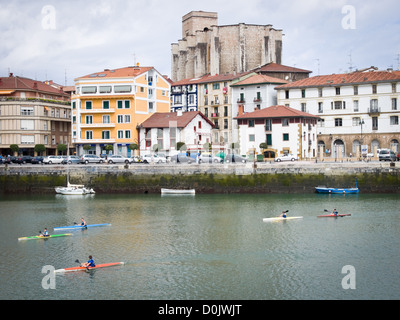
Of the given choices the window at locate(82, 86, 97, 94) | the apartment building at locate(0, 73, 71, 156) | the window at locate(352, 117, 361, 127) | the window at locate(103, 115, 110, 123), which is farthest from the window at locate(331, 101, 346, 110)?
the apartment building at locate(0, 73, 71, 156)

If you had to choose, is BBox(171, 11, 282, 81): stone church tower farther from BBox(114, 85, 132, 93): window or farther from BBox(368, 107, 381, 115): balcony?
BBox(368, 107, 381, 115): balcony

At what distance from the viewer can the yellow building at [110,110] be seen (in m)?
89.2

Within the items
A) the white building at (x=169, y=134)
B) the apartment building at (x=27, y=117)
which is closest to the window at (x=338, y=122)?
the white building at (x=169, y=134)

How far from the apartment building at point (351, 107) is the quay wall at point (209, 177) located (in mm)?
19313

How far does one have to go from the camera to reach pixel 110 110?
293ft

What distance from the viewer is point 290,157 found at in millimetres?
75188

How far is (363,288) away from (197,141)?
6186cm

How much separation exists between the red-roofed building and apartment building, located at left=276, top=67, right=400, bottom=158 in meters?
6.05

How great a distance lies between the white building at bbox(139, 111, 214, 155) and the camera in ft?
288

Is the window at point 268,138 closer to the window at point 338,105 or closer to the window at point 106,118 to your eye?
the window at point 338,105

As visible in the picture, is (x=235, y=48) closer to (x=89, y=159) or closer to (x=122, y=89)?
(x=122, y=89)

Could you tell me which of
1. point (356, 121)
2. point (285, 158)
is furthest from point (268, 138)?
point (356, 121)

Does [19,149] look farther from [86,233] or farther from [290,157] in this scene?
[86,233]
